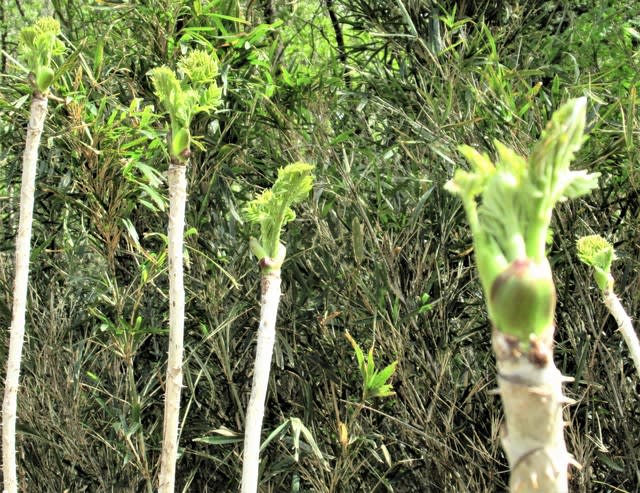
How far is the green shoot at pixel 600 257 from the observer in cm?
117

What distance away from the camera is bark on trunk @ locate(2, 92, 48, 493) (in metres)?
1.27

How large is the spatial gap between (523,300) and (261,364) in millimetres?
634

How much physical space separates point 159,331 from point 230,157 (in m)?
0.59

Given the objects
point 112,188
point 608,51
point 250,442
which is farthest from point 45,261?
point 608,51

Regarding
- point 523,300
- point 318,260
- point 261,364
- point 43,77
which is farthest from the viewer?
point 318,260

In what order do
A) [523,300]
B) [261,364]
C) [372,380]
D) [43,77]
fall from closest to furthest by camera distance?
[523,300] < [261,364] < [43,77] < [372,380]

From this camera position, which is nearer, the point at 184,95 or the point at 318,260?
the point at 184,95

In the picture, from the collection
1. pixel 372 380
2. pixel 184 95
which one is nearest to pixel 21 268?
pixel 184 95

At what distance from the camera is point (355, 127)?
2.56 m

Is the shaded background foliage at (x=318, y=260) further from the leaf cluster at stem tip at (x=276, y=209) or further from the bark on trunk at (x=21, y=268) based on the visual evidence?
the leaf cluster at stem tip at (x=276, y=209)

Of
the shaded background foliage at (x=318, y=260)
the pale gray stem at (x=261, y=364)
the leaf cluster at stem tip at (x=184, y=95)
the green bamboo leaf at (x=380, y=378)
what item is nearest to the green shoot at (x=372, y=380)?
the green bamboo leaf at (x=380, y=378)

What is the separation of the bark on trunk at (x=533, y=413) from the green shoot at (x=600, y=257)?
68cm

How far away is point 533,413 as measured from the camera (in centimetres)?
53

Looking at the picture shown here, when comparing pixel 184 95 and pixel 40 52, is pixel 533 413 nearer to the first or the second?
pixel 184 95
